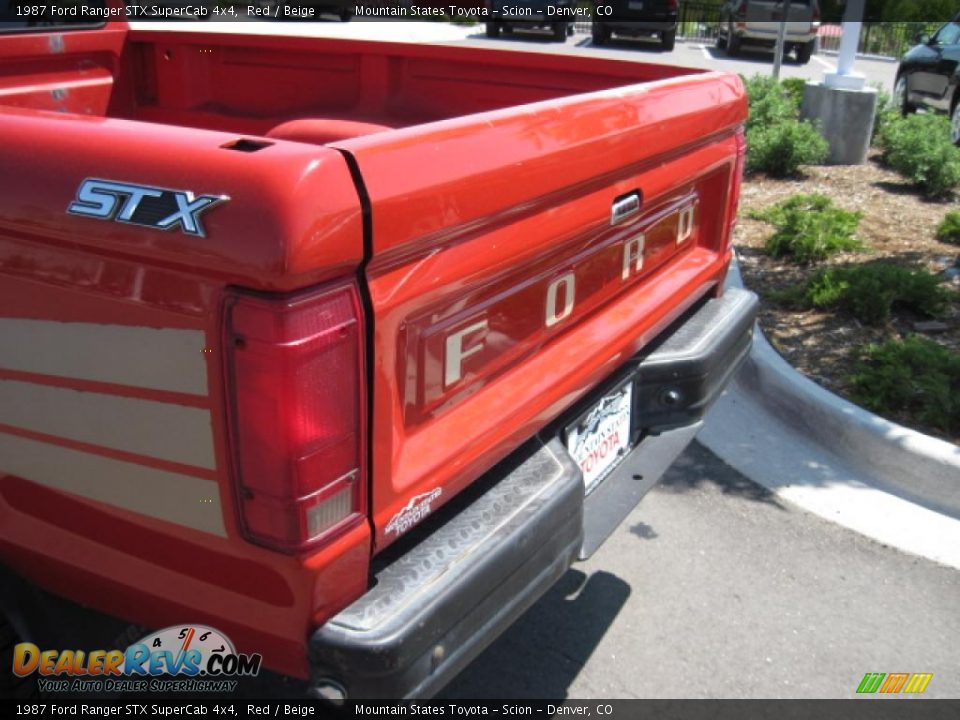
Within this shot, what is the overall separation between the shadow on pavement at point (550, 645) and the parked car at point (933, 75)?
929cm

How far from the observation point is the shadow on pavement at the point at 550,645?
9.39 ft

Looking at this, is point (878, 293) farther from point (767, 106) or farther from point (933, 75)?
point (933, 75)

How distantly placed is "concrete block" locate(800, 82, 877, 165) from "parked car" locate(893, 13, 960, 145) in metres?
2.81

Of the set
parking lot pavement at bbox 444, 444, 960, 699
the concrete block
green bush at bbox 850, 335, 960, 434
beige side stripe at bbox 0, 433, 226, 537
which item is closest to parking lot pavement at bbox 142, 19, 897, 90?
the concrete block

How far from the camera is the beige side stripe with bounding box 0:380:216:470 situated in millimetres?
1700

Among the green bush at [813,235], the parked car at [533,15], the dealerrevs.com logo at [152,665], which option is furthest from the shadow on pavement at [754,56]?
the dealerrevs.com logo at [152,665]

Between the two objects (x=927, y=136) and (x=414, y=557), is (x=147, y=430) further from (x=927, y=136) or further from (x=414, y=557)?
(x=927, y=136)

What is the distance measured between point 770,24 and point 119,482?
2315cm

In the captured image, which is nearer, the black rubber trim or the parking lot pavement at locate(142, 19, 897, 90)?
the black rubber trim

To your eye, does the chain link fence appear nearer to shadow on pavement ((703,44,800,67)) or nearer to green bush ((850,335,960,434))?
shadow on pavement ((703,44,800,67))

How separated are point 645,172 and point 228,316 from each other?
4.57ft

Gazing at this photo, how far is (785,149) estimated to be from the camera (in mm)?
7711

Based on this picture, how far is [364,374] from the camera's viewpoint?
173 cm

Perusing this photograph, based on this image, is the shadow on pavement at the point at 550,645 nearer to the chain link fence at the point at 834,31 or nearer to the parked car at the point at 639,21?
the parked car at the point at 639,21
